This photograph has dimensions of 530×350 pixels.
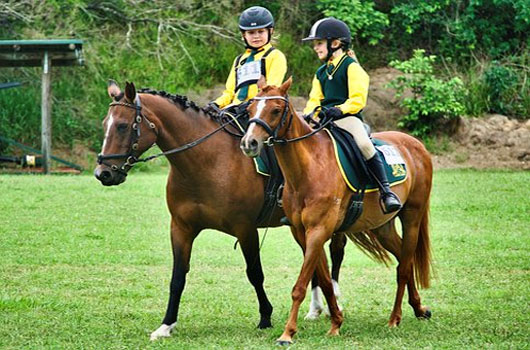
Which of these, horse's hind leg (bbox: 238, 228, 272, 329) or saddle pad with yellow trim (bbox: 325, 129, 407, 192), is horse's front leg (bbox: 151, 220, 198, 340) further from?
saddle pad with yellow trim (bbox: 325, 129, 407, 192)

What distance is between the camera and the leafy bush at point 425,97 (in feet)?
73.0

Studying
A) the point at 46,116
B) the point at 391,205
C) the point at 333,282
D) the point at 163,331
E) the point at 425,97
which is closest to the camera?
the point at 163,331

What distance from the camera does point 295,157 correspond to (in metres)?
7.22

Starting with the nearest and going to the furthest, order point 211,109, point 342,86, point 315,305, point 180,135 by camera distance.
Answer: point 180,135 < point 211,109 < point 342,86 < point 315,305

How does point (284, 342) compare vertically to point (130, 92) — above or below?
below

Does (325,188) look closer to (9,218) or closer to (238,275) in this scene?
(238,275)

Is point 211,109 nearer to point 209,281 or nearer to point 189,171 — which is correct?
point 189,171

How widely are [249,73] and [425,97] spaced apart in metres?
14.6

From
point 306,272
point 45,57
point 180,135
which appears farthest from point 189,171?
point 45,57

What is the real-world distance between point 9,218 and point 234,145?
25.1ft

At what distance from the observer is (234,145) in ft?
25.4

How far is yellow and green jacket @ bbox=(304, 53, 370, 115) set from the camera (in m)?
7.87

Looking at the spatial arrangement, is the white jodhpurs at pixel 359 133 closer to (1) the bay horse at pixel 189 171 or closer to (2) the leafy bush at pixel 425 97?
(1) the bay horse at pixel 189 171

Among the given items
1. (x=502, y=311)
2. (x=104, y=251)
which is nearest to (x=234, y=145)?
(x=502, y=311)
